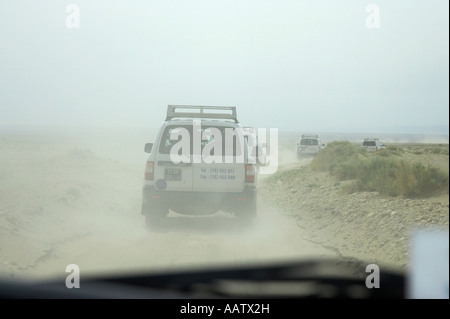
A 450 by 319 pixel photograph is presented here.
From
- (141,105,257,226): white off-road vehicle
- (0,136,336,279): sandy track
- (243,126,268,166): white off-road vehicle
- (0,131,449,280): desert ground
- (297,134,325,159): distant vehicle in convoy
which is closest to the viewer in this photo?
(0,136,336,279): sandy track

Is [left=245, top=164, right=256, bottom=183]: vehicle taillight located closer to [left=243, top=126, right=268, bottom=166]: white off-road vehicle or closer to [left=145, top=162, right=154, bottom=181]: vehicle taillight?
[left=243, top=126, right=268, bottom=166]: white off-road vehicle

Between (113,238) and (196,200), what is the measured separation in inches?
62.1

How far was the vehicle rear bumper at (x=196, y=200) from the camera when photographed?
9.85 metres

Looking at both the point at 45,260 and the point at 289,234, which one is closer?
the point at 45,260

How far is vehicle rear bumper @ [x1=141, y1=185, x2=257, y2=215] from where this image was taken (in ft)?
32.3

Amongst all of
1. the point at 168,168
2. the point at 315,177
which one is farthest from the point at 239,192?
the point at 315,177

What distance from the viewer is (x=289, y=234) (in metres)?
10.6

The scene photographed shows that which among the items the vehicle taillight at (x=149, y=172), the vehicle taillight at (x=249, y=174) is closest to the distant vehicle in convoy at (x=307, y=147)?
the vehicle taillight at (x=249, y=174)

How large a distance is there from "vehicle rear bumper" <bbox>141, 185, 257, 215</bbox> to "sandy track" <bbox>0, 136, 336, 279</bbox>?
18.2 inches

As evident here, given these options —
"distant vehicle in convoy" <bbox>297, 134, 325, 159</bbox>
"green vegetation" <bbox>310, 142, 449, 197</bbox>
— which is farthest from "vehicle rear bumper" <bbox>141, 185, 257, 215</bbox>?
"distant vehicle in convoy" <bbox>297, 134, 325, 159</bbox>

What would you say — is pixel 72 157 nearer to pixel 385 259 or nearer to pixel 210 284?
pixel 385 259

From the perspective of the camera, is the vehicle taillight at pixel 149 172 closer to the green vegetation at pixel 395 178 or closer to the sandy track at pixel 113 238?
the sandy track at pixel 113 238
